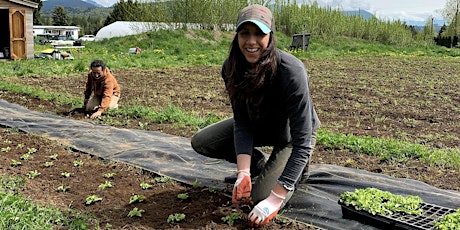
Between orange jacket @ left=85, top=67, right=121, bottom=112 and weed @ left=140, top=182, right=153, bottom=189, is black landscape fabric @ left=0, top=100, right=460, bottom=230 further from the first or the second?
orange jacket @ left=85, top=67, right=121, bottom=112

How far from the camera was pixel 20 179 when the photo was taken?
3.78 metres

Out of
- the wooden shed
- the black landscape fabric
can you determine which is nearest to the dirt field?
the black landscape fabric

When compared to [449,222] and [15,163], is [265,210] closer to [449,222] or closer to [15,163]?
[449,222]

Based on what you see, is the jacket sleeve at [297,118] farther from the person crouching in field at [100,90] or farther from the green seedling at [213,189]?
the person crouching in field at [100,90]

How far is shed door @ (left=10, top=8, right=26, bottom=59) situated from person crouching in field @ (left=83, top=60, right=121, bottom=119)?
11769 millimetres

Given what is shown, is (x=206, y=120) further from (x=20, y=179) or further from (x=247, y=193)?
(x=247, y=193)

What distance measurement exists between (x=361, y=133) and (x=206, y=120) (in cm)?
200

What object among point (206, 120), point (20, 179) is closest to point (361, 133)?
point (206, 120)

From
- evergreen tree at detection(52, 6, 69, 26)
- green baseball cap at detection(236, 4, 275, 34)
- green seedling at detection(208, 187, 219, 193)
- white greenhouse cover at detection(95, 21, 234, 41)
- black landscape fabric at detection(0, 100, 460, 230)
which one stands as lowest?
green seedling at detection(208, 187, 219, 193)

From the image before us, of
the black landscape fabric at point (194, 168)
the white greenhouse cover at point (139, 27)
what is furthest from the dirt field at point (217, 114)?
the white greenhouse cover at point (139, 27)

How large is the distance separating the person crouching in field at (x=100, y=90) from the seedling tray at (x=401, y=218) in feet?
14.5

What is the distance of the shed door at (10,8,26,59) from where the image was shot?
56.3 feet

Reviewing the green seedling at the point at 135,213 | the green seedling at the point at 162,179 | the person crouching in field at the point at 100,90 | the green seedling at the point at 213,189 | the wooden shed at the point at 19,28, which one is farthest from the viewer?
the wooden shed at the point at 19,28

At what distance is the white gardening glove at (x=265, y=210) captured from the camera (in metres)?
2.77
